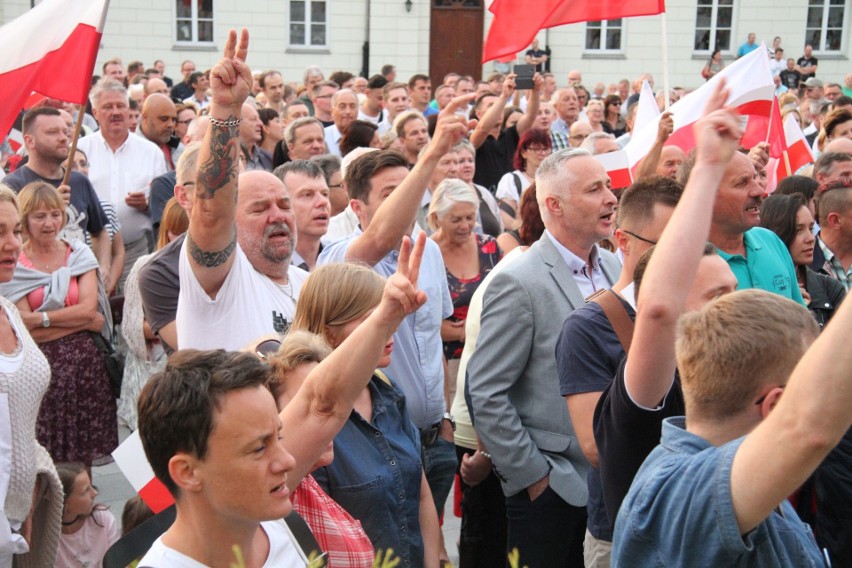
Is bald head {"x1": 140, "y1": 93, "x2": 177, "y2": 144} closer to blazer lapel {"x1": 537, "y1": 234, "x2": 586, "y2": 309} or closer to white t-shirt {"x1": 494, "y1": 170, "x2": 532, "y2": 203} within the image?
white t-shirt {"x1": 494, "y1": 170, "x2": 532, "y2": 203}

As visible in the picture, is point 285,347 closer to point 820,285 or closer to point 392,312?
point 392,312

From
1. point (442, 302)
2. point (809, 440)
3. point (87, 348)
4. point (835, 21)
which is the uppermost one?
point (835, 21)

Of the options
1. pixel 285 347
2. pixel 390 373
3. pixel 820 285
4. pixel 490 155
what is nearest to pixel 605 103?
pixel 490 155

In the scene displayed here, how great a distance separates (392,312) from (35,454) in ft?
7.04

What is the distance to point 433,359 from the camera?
15.6 ft

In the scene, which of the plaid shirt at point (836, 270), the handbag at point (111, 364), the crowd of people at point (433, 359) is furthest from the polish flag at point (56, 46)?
the plaid shirt at point (836, 270)

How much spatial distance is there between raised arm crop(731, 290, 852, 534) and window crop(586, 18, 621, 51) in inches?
1095

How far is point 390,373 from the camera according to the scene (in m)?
4.52

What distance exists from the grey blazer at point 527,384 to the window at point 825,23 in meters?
27.4

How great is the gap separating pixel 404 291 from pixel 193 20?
2643 cm

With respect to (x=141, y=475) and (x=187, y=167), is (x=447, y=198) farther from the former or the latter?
(x=141, y=475)

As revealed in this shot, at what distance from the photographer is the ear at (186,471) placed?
7.85ft

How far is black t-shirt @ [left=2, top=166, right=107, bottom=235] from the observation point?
7016 millimetres

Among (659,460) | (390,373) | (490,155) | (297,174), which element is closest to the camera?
(659,460)
